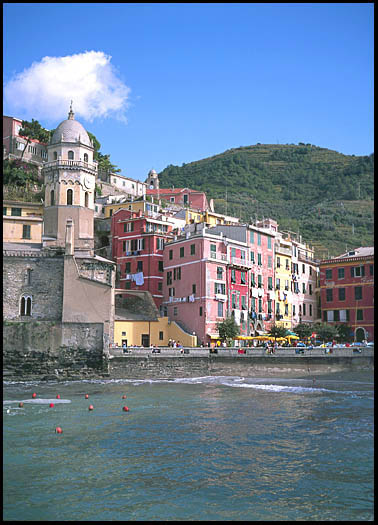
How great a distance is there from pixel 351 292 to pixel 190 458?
47527 mm

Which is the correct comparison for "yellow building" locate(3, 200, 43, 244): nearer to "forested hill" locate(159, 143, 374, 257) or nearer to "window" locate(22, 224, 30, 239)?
"window" locate(22, 224, 30, 239)

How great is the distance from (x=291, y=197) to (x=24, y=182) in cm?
11116

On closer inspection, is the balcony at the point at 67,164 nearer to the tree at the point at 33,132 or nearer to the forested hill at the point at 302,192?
the tree at the point at 33,132

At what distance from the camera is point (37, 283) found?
4634cm

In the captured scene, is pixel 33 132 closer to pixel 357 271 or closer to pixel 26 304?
pixel 26 304

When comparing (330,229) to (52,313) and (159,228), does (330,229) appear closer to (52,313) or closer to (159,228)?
(159,228)

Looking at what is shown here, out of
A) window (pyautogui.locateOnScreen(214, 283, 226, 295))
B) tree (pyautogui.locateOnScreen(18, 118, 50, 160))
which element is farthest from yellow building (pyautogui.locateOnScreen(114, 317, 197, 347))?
tree (pyautogui.locateOnScreen(18, 118, 50, 160))

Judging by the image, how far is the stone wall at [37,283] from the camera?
45875mm

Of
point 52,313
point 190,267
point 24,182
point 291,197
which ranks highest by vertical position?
point 291,197

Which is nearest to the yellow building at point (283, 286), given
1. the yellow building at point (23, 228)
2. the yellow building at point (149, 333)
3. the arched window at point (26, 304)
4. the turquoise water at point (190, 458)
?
the yellow building at point (149, 333)

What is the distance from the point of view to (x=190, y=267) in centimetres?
5419

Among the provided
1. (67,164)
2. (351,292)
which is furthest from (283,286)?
(67,164)

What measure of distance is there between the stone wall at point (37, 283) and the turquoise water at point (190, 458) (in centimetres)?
1455

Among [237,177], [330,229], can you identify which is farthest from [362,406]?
[237,177]
